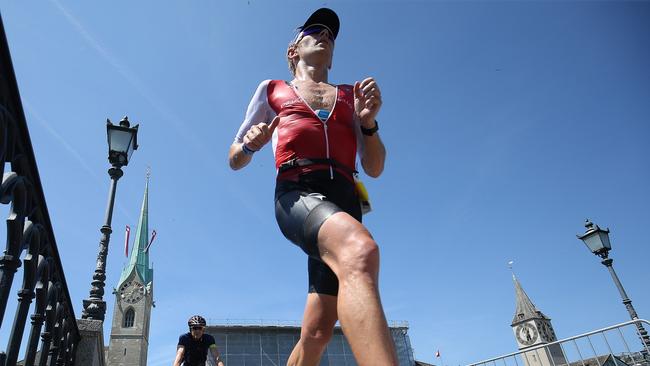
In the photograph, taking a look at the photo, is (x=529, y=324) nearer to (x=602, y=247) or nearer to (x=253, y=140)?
(x=602, y=247)

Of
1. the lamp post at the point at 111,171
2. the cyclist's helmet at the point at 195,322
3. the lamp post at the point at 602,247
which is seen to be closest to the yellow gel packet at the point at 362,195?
the cyclist's helmet at the point at 195,322

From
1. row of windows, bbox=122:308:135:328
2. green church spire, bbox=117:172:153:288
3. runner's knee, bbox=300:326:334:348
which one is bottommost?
runner's knee, bbox=300:326:334:348

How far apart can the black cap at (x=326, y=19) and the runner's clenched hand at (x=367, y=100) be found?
2.08 feet

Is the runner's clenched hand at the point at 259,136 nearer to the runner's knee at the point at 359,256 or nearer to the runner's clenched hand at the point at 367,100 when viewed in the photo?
the runner's clenched hand at the point at 367,100

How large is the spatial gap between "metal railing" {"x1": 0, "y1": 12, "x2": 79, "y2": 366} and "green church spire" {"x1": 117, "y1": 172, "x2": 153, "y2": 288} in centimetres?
9116

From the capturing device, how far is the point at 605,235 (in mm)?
13047

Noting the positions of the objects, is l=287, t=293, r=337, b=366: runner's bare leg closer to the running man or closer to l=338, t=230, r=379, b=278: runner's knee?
the running man

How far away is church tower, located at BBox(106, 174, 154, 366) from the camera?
3115 inches

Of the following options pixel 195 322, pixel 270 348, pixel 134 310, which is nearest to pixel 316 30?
pixel 195 322

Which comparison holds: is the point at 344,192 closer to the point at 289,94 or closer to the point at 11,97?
the point at 289,94

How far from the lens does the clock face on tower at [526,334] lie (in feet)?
290

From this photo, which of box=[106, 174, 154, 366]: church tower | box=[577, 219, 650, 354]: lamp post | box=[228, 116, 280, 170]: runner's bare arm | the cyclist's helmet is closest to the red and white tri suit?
box=[228, 116, 280, 170]: runner's bare arm

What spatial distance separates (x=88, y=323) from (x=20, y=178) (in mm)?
3475

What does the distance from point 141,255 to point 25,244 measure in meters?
96.3
